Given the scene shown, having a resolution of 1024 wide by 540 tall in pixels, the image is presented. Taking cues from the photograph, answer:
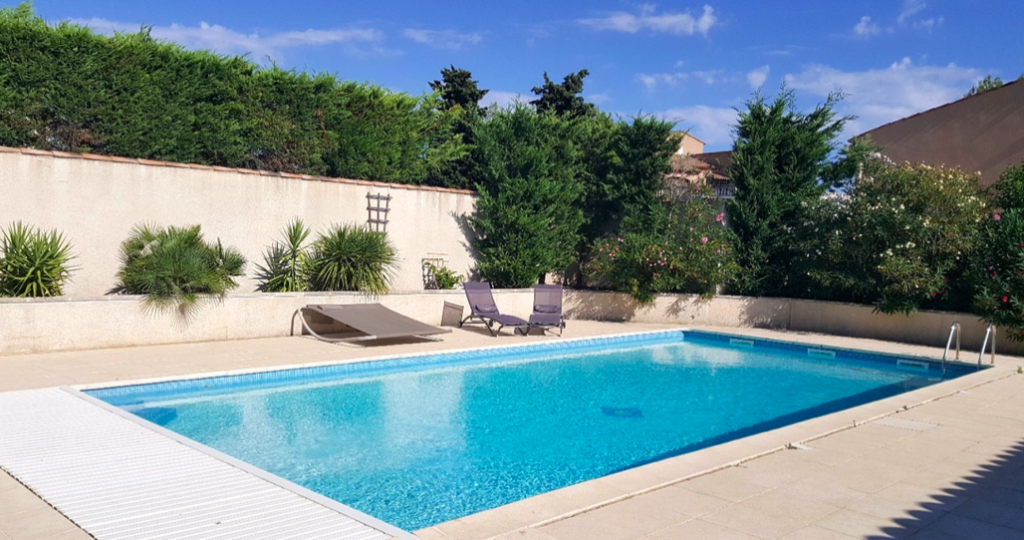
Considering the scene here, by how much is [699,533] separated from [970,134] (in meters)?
18.9

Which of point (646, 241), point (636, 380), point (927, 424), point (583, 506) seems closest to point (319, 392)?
point (636, 380)

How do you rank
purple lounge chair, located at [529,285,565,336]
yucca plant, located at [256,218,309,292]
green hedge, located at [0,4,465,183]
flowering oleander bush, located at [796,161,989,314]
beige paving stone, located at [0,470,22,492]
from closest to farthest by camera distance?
beige paving stone, located at [0,470,22,492] → green hedge, located at [0,4,465,183] → yucca plant, located at [256,218,309,292] → flowering oleander bush, located at [796,161,989,314] → purple lounge chair, located at [529,285,565,336]

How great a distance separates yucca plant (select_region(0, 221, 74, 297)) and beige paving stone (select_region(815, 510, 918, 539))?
10.9 metres

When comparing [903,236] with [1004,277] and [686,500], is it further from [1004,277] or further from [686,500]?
[686,500]

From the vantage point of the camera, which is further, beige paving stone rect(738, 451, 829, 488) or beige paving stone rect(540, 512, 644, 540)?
beige paving stone rect(738, 451, 829, 488)

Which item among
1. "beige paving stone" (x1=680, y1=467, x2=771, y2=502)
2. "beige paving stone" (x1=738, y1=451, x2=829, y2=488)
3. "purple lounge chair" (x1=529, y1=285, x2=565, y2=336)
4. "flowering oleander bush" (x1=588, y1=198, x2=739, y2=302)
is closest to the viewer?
"beige paving stone" (x1=680, y1=467, x2=771, y2=502)

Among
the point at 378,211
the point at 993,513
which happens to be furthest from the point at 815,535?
the point at 378,211

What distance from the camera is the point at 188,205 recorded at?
44.8 feet

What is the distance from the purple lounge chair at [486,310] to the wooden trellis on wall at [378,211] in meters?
2.27

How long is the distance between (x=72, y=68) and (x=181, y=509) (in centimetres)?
1052

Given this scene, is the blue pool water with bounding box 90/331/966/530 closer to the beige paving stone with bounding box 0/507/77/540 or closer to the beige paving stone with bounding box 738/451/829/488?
the beige paving stone with bounding box 738/451/829/488

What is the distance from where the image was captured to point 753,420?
31.3 ft

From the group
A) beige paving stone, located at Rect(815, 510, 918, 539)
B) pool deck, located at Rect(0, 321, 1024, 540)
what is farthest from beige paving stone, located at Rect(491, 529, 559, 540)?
beige paving stone, located at Rect(815, 510, 918, 539)

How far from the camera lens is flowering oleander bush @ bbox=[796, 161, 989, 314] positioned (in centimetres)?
1477
